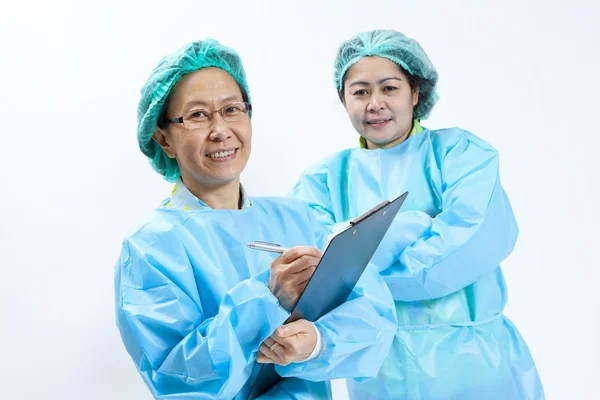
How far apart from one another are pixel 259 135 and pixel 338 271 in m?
1.44

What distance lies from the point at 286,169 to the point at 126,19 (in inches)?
32.0

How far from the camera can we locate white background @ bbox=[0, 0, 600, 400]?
2537mm

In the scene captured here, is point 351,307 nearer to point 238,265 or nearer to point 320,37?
point 238,265

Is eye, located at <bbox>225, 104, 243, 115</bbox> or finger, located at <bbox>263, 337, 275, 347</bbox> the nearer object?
finger, located at <bbox>263, 337, 275, 347</bbox>

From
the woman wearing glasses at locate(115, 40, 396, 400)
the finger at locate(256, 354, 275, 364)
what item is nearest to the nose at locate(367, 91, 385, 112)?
the woman wearing glasses at locate(115, 40, 396, 400)

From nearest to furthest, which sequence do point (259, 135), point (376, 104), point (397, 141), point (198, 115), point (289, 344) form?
point (289, 344) < point (198, 115) < point (376, 104) < point (397, 141) < point (259, 135)

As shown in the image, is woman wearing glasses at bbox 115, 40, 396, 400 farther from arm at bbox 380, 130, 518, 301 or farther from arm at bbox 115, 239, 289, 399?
arm at bbox 380, 130, 518, 301

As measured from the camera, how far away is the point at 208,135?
1689 millimetres

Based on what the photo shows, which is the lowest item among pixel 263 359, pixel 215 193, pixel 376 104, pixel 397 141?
pixel 263 359

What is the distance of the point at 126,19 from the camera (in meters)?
2.67

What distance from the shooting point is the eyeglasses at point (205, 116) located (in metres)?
1.69

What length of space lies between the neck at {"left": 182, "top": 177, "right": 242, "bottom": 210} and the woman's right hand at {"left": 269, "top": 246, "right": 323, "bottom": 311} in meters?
0.32

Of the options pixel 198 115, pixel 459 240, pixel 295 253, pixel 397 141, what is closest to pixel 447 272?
pixel 459 240

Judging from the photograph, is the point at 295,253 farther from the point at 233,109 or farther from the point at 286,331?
the point at 233,109
